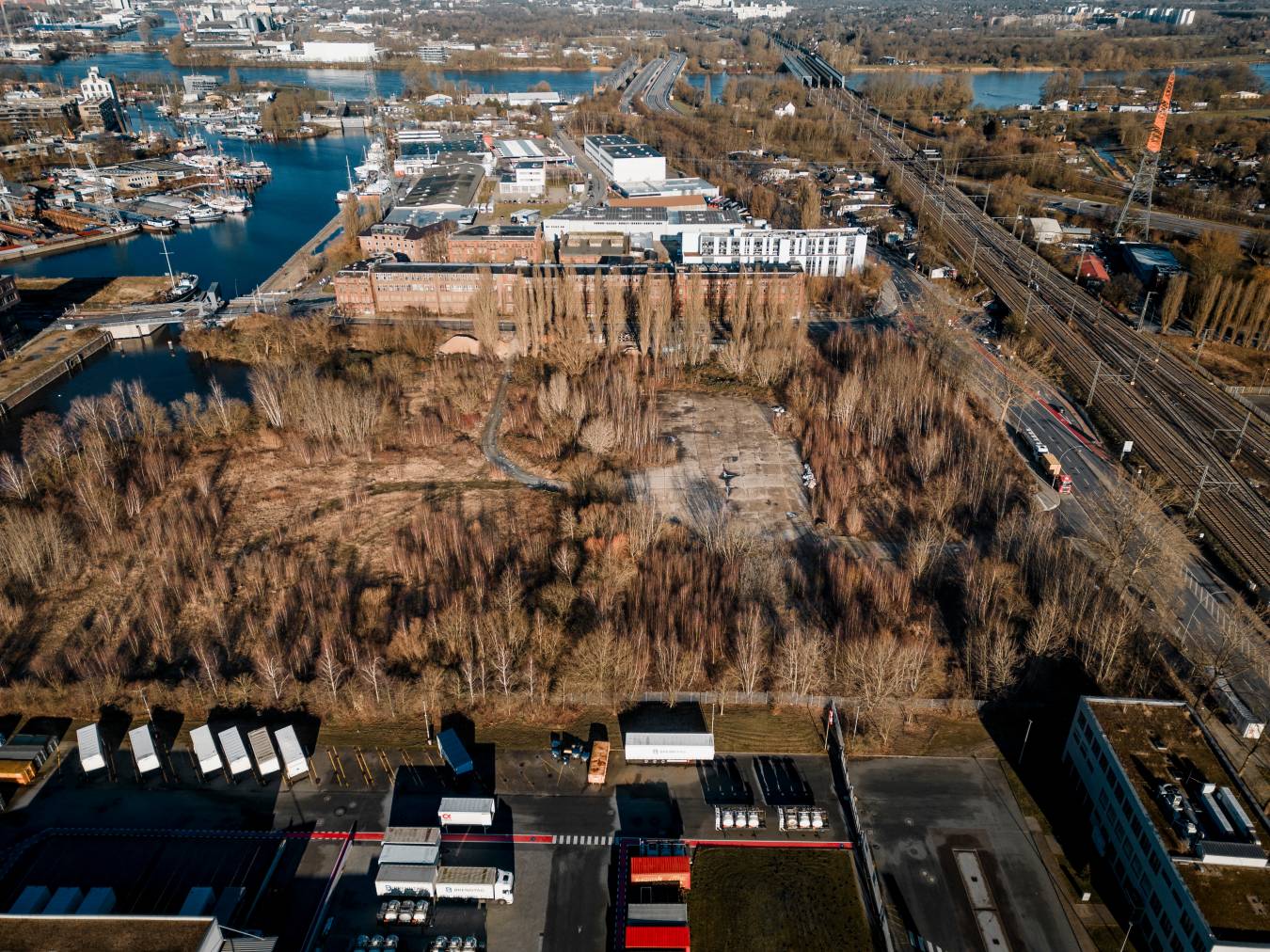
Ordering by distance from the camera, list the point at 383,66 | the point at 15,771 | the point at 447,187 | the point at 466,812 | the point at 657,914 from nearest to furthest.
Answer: the point at 657,914, the point at 466,812, the point at 15,771, the point at 447,187, the point at 383,66

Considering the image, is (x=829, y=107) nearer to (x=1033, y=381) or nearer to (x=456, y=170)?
(x=456, y=170)

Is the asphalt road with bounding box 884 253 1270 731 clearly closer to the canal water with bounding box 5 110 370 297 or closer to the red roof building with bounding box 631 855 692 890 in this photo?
the red roof building with bounding box 631 855 692 890

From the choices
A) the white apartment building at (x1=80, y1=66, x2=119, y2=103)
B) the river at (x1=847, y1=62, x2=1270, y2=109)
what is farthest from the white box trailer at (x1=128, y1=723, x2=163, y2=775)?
the river at (x1=847, y1=62, x2=1270, y2=109)

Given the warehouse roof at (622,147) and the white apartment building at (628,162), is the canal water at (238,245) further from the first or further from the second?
the warehouse roof at (622,147)

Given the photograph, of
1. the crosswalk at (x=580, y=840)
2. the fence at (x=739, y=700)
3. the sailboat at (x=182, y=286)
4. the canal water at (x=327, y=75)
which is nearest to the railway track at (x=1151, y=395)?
the fence at (x=739, y=700)

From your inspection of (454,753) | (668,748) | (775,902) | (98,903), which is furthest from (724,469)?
(98,903)

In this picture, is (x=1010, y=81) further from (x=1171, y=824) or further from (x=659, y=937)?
(x=659, y=937)
